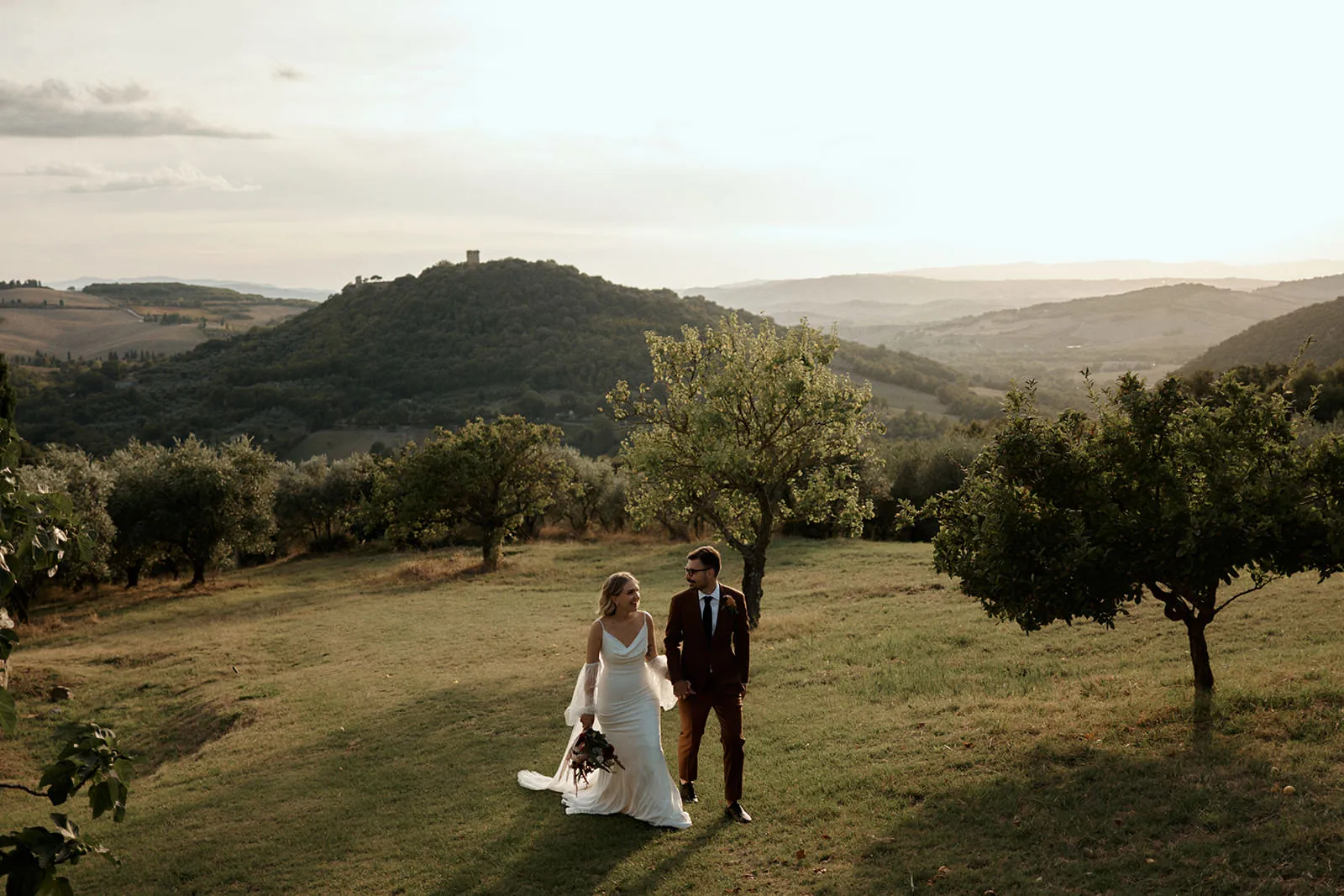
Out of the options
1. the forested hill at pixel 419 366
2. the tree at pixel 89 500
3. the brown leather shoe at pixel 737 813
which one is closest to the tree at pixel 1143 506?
the brown leather shoe at pixel 737 813

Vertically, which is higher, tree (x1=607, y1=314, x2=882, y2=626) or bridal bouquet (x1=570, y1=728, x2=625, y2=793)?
tree (x1=607, y1=314, x2=882, y2=626)

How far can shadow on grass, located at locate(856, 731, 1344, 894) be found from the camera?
26.0 ft

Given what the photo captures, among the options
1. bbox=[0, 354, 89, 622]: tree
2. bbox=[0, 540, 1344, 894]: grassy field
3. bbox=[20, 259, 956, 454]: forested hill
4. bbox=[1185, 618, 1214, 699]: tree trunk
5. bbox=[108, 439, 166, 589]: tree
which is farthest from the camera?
bbox=[20, 259, 956, 454]: forested hill

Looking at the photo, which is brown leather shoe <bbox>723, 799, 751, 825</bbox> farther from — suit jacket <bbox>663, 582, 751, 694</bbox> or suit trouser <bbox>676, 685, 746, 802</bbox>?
suit jacket <bbox>663, 582, 751, 694</bbox>

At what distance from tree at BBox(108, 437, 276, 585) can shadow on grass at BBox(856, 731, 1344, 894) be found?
3881cm

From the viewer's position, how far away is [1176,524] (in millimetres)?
10883

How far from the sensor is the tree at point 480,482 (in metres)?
40.0

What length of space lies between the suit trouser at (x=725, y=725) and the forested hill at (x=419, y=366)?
88.1m

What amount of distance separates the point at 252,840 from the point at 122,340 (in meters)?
197

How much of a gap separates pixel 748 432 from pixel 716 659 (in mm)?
12667

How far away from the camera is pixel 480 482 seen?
4012cm

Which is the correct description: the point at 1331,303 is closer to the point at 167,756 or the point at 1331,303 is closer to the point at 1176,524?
the point at 1176,524

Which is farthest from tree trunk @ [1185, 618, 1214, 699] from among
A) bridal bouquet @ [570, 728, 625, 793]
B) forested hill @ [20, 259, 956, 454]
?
forested hill @ [20, 259, 956, 454]

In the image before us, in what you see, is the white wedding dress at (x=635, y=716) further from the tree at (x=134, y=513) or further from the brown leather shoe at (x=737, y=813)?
the tree at (x=134, y=513)
